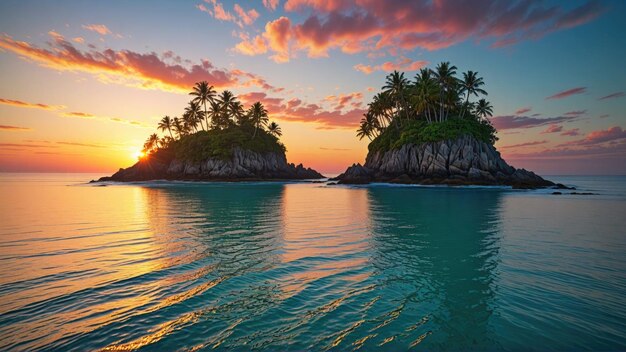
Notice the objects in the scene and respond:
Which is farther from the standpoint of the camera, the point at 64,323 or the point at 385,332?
the point at 64,323

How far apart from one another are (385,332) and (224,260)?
22.9 ft

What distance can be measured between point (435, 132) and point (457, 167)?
31.1 feet

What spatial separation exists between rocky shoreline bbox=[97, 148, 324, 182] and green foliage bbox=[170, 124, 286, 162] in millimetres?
1738

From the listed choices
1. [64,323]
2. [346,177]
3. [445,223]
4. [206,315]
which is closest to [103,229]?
[64,323]

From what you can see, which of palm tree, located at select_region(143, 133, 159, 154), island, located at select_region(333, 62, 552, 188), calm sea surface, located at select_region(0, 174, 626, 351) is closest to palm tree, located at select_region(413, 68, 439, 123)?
island, located at select_region(333, 62, 552, 188)

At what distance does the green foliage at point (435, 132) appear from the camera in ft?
214

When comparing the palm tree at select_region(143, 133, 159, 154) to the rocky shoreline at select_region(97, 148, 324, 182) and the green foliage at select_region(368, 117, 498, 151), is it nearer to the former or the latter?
the rocky shoreline at select_region(97, 148, 324, 182)

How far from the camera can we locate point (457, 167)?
63.0m

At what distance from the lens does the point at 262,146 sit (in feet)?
341

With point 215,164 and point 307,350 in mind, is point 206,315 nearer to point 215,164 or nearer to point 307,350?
point 307,350

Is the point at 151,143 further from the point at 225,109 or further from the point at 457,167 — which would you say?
the point at 457,167

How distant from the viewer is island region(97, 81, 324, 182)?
94312 millimetres

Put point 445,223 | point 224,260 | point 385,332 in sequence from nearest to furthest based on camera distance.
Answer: point 385,332 → point 224,260 → point 445,223

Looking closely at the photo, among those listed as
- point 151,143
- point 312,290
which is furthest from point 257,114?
point 312,290
